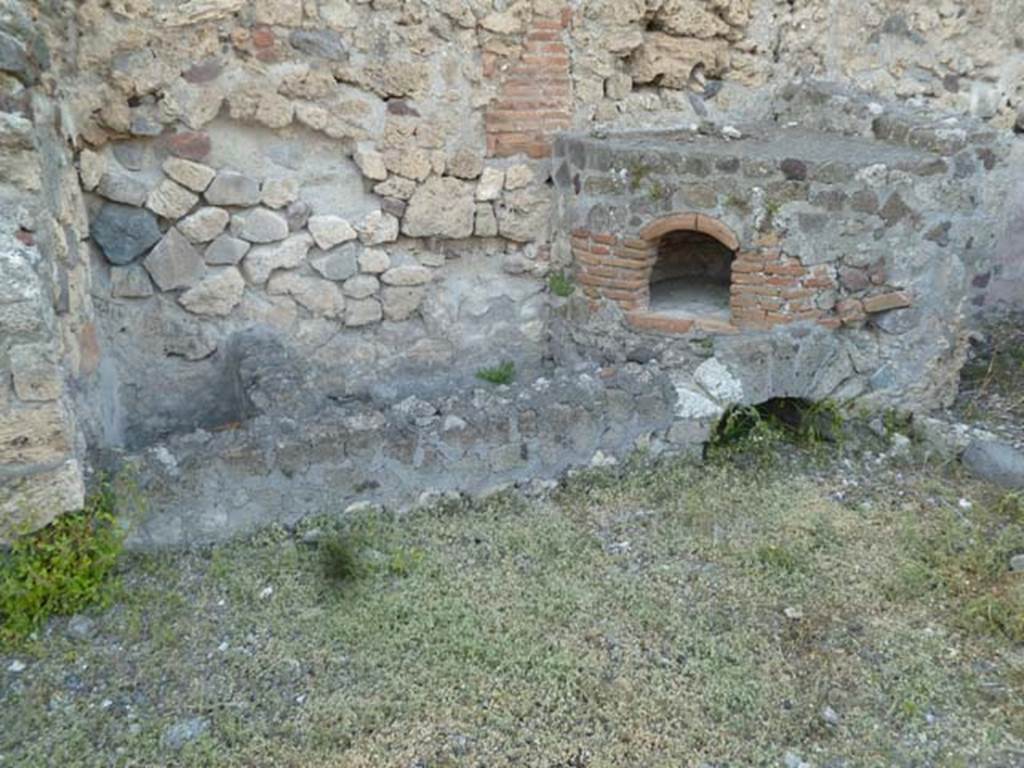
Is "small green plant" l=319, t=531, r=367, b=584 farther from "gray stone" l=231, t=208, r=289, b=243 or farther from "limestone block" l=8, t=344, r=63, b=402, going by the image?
"gray stone" l=231, t=208, r=289, b=243

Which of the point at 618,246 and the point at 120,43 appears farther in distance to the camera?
the point at 618,246

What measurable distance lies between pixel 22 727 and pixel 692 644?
220 centimetres

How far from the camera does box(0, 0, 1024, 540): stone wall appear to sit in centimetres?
414

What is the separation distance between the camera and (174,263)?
448 centimetres

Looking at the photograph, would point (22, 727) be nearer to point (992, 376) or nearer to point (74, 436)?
point (74, 436)

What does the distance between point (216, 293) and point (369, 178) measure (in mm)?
983

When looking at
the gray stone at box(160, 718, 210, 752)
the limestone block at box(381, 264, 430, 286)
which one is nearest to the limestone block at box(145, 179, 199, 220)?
the limestone block at box(381, 264, 430, 286)

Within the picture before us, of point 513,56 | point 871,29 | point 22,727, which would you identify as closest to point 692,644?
point 22,727

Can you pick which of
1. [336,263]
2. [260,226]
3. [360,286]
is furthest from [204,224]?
[360,286]

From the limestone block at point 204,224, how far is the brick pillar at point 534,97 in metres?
1.47

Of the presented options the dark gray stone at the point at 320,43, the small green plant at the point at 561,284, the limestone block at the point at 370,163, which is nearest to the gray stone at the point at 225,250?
the limestone block at the point at 370,163

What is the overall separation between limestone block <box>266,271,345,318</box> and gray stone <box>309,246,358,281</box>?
51mm

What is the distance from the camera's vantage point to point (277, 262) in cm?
468

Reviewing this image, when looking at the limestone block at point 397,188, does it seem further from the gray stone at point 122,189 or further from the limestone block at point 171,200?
the gray stone at point 122,189
